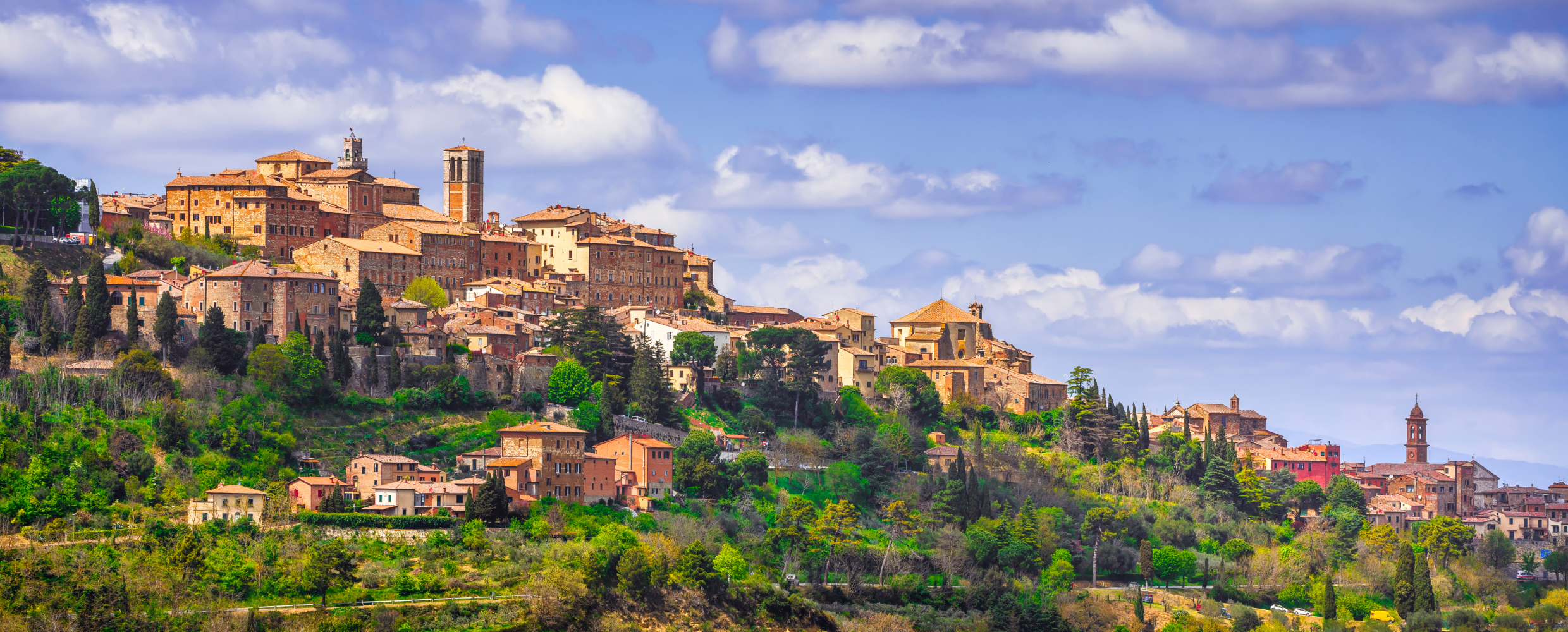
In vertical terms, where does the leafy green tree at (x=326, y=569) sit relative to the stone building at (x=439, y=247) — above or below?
below

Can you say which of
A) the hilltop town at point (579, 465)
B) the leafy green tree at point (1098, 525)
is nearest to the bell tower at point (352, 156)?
the hilltop town at point (579, 465)

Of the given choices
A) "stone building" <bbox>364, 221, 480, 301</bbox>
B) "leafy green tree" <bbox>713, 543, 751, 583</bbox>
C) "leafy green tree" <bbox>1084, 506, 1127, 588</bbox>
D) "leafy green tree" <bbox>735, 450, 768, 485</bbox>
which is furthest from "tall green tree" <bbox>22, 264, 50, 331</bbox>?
"leafy green tree" <bbox>1084, 506, 1127, 588</bbox>

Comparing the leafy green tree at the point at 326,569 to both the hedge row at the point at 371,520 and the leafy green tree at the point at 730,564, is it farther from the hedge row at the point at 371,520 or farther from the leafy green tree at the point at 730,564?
the leafy green tree at the point at 730,564

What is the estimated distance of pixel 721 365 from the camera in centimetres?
8925

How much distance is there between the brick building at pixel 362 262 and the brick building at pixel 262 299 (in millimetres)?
10065

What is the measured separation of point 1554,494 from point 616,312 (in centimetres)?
5765

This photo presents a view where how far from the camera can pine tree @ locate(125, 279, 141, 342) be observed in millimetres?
72188

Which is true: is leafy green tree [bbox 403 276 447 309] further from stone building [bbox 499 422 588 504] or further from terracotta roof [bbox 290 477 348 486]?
terracotta roof [bbox 290 477 348 486]

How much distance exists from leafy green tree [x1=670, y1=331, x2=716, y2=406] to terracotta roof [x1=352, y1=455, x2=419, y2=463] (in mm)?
20283

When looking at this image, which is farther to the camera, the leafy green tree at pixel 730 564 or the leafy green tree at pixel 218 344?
the leafy green tree at pixel 218 344

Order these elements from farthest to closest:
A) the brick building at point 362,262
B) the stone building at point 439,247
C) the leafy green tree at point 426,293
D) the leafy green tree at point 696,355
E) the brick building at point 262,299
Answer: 1. the stone building at point 439,247
2. the leafy green tree at point 426,293
3. the brick building at point 362,262
4. the leafy green tree at point 696,355
5. the brick building at point 262,299

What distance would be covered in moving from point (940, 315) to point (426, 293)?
31.8 meters

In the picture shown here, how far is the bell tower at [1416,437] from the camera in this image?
4946 inches

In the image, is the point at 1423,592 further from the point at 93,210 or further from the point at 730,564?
the point at 93,210
